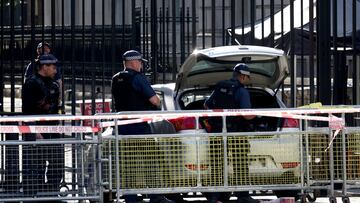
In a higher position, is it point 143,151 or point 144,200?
point 143,151

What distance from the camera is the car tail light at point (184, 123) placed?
35.7ft

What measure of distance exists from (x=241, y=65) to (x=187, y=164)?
1460 mm

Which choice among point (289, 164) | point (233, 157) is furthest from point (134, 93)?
point (289, 164)

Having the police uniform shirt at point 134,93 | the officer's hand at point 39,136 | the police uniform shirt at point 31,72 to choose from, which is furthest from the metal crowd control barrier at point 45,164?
the police uniform shirt at point 31,72

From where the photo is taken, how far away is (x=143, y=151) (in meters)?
10.3

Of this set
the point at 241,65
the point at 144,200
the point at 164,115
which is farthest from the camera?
the point at 144,200

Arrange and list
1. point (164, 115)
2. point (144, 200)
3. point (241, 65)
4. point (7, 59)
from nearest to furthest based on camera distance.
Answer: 1. point (164, 115)
2. point (241, 65)
3. point (144, 200)
4. point (7, 59)

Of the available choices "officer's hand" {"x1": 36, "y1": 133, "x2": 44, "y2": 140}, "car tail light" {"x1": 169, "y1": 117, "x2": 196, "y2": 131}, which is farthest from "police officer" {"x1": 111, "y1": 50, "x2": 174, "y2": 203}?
"officer's hand" {"x1": 36, "y1": 133, "x2": 44, "y2": 140}

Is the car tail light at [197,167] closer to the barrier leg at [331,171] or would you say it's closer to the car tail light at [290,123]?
the car tail light at [290,123]

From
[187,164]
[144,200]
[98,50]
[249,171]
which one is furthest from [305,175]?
[98,50]

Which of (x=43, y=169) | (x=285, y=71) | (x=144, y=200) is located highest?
(x=285, y=71)

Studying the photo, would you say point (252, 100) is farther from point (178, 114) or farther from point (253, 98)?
point (178, 114)

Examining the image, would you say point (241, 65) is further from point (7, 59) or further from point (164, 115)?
point (7, 59)

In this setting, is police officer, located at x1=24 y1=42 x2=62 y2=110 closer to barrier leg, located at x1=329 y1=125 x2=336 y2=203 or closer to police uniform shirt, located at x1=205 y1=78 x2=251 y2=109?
police uniform shirt, located at x1=205 y1=78 x2=251 y2=109
